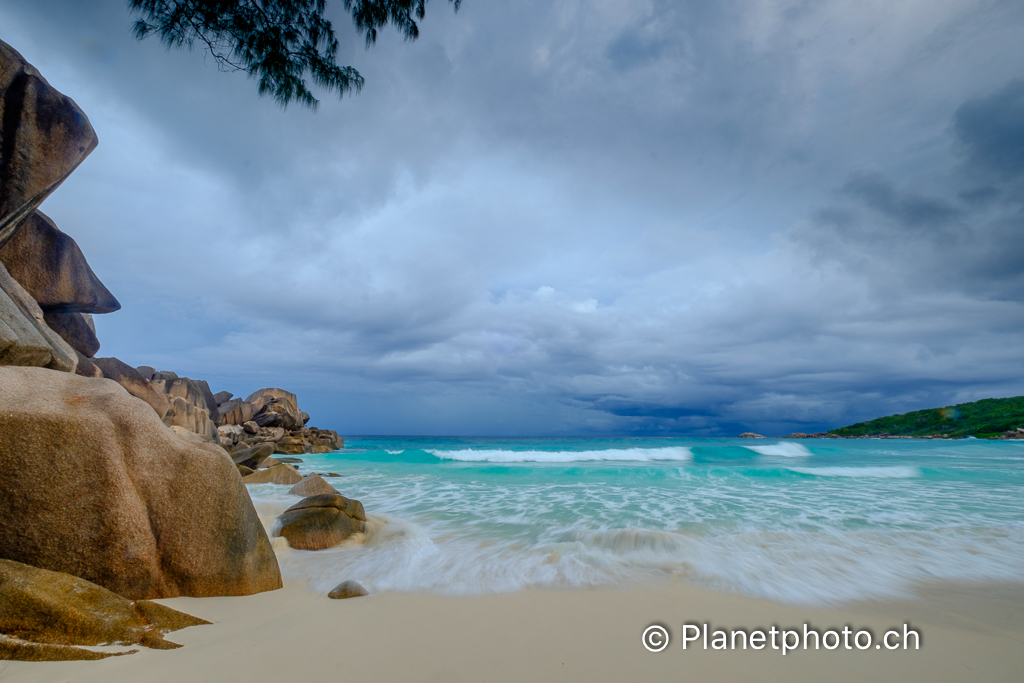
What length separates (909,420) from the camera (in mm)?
75688

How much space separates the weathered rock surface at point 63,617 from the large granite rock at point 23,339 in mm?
3390

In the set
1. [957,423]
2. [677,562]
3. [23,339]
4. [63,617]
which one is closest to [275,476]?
[23,339]

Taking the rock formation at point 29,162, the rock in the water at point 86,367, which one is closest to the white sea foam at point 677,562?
the rock formation at point 29,162

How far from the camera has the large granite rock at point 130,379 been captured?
47.7ft

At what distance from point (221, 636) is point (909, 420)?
344 ft

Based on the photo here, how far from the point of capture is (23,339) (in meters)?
4.63

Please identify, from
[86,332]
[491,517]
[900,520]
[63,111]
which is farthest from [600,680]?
[86,332]

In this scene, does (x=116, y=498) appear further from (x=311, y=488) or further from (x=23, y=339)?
(x=311, y=488)

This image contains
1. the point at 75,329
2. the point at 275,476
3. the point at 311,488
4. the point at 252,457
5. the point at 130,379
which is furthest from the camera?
the point at 130,379

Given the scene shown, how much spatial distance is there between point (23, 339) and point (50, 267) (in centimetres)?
495

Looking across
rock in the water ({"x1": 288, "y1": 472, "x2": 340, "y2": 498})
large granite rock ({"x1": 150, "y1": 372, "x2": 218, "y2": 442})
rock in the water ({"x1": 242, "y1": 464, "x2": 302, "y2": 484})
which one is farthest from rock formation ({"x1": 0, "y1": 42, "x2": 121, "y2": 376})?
large granite rock ({"x1": 150, "y1": 372, "x2": 218, "y2": 442})

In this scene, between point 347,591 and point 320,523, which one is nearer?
point 347,591

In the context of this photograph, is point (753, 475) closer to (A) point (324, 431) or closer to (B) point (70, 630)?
(B) point (70, 630)

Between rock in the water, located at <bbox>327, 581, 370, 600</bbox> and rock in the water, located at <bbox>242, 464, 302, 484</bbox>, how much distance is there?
364 inches
